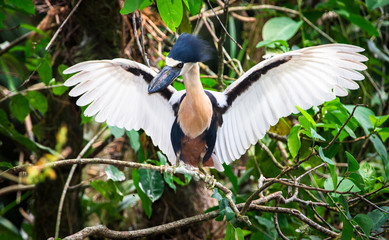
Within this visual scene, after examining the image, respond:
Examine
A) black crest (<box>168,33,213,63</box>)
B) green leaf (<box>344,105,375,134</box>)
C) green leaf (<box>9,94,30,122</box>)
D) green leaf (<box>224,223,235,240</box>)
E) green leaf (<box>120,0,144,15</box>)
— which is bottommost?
green leaf (<box>224,223,235,240</box>)

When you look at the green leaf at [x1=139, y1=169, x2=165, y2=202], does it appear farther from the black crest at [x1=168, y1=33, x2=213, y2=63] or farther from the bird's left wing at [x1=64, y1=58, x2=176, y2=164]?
the black crest at [x1=168, y1=33, x2=213, y2=63]

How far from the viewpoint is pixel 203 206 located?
10.7 ft

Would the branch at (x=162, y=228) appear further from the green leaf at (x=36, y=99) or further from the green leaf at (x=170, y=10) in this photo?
the green leaf at (x=36, y=99)

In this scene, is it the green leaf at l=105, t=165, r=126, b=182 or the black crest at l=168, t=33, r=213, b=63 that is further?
the green leaf at l=105, t=165, r=126, b=182

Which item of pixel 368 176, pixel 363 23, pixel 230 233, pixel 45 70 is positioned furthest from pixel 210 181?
pixel 363 23

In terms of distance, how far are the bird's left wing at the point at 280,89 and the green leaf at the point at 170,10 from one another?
0.62 m

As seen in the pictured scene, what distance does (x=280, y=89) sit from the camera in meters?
2.34

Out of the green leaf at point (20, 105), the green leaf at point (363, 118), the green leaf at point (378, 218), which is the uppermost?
the green leaf at point (20, 105)

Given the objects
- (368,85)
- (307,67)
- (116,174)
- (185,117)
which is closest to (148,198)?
(116,174)

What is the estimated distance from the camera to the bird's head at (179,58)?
7.02ft

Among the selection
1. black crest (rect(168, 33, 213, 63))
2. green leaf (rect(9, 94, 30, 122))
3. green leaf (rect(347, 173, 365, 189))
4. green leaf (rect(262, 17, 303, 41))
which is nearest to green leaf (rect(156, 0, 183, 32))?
black crest (rect(168, 33, 213, 63))

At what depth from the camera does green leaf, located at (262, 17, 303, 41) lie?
2.98 m

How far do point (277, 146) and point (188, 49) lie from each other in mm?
1154

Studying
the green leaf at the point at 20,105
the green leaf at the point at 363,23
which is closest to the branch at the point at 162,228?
the green leaf at the point at 20,105
